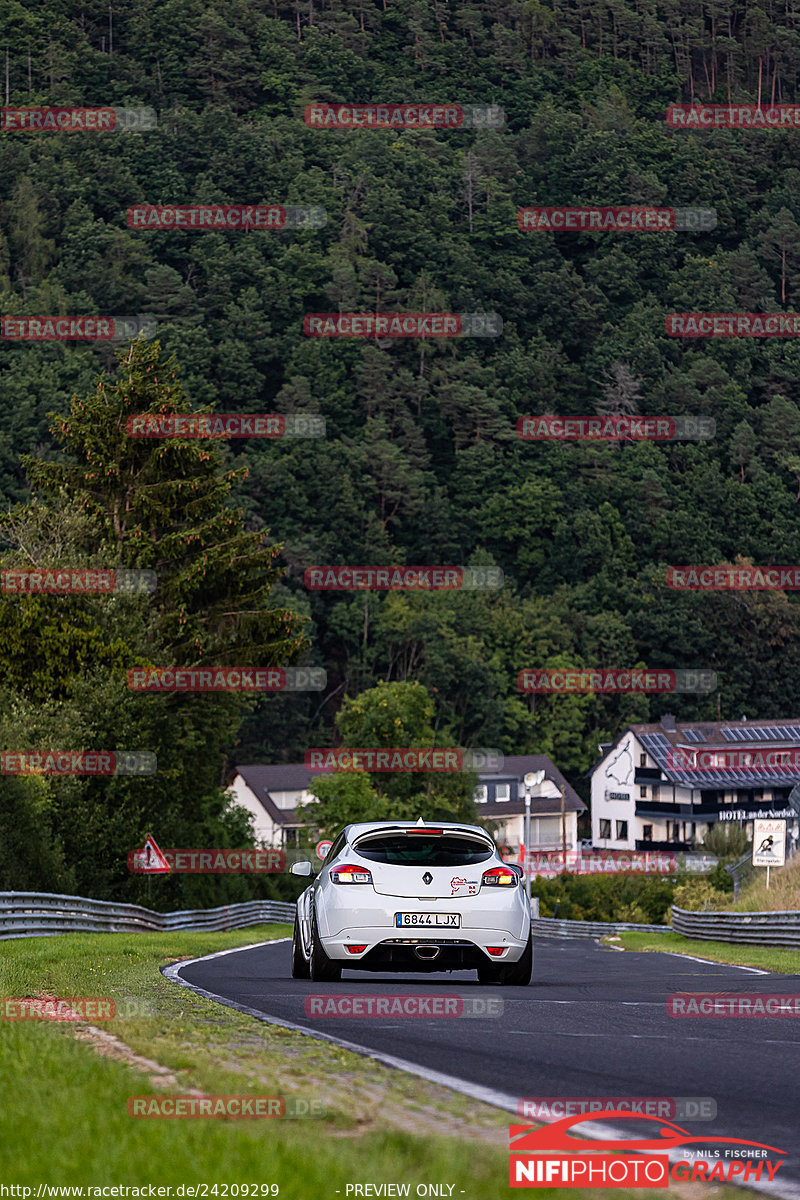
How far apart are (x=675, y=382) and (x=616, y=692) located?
58.1m

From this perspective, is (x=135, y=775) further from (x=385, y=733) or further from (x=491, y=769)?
(x=491, y=769)

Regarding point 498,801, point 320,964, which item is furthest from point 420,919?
point 498,801

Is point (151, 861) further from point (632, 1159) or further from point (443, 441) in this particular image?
point (443, 441)

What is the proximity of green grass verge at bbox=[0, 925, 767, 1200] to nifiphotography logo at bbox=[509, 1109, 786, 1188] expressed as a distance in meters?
0.11

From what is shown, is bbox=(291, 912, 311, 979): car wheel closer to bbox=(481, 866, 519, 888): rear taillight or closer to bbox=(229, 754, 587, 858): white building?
bbox=(481, 866, 519, 888): rear taillight

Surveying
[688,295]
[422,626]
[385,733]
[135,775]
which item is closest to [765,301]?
[688,295]

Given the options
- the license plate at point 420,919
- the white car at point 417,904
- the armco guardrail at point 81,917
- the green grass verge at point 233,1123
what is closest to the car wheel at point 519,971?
the white car at point 417,904

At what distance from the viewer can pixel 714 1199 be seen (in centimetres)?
518

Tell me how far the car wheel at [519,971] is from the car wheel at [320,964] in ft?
4.78

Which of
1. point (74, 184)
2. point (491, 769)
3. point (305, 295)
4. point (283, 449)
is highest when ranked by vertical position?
point (74, 184)

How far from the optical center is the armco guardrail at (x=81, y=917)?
22344 mm

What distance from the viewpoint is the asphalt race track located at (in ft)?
23.6

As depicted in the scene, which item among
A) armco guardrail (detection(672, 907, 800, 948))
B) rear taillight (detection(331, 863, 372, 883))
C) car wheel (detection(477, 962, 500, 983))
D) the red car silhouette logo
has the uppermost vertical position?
rear taillight (detection(331, 863, 372, 883))

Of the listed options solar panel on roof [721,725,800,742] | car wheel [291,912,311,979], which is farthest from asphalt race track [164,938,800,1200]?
solar panel on roof [721,725,800,742]
